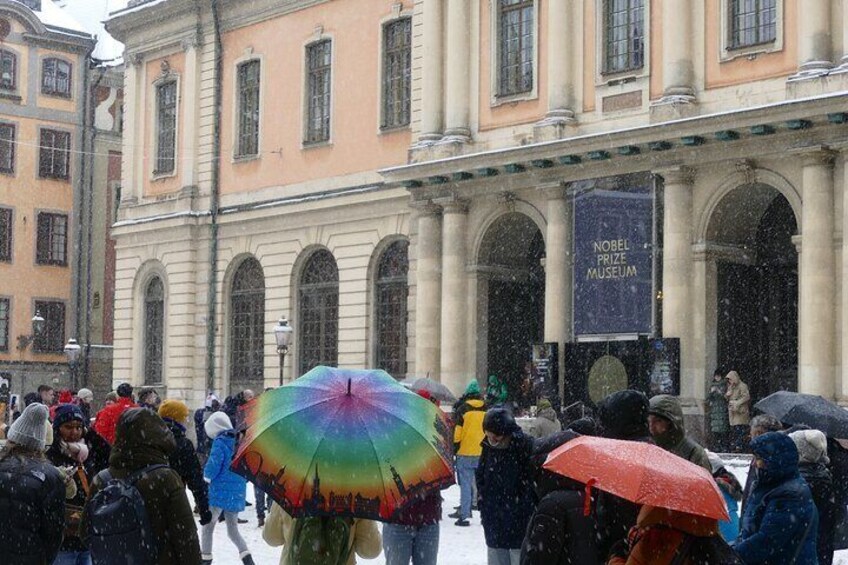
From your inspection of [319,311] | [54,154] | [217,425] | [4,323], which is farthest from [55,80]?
[217,425]

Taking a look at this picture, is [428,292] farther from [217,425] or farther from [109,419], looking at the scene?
[217,425]

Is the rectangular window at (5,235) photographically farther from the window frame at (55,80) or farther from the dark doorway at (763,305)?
the dark doorway at (763,305)

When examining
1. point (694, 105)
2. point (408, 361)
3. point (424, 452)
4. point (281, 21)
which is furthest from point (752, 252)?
point (424, 452)

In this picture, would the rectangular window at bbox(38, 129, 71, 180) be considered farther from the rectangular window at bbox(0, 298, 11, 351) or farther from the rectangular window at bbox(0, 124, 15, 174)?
the rectangular window at bbox(0, 298, 11, 351)

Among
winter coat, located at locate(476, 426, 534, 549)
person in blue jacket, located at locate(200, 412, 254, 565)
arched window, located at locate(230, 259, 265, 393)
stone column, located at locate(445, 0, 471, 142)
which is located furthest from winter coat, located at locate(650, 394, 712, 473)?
arched window, located at locate(230, 259, 265, 393)

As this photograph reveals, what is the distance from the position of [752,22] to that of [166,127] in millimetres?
17959

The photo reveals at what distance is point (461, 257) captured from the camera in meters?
30.4

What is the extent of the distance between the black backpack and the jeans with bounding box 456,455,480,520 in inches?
454

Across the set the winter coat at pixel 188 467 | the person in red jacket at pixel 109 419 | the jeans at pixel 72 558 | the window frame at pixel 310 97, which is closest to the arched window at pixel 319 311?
the window frame at pixel 310 97

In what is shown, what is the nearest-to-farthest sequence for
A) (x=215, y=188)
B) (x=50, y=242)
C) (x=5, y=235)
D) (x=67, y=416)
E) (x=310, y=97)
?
(x=67, y=416) < (x=310, y=97) < (x=215, y=188) < (x=5, y=235) < (x=50, y=242)

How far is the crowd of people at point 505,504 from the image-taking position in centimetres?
Answer: 658

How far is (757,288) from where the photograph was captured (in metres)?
27.9

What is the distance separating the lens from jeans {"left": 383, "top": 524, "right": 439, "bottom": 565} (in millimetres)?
10070

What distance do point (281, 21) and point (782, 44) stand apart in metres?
14.2
